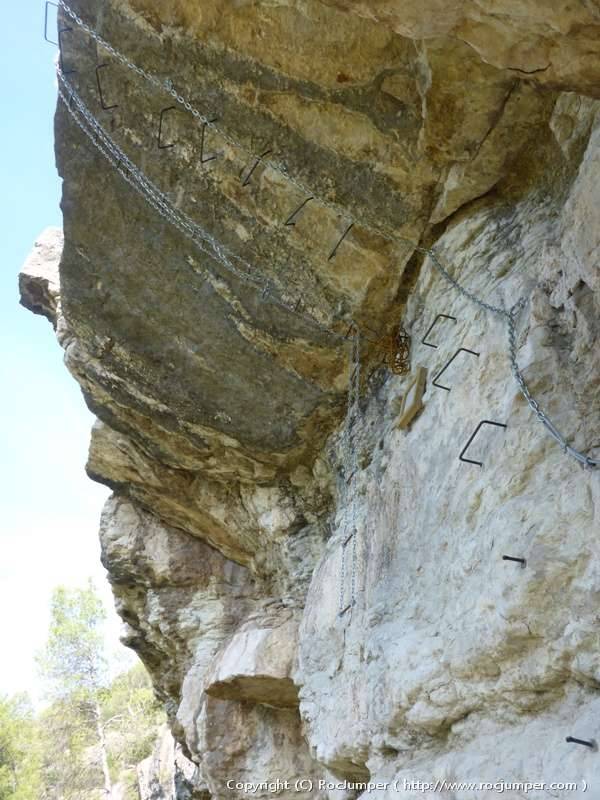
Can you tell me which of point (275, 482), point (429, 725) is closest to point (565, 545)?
point (429, 725)

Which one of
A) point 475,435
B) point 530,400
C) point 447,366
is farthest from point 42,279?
point 530,400

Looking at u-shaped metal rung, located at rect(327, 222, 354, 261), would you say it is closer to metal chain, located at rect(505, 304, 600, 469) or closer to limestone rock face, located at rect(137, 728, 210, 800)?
metal chain, located at rect(505, 304, 600, 469)

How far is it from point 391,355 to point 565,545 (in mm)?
2554

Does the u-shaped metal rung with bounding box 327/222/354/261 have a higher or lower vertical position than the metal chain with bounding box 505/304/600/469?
higher

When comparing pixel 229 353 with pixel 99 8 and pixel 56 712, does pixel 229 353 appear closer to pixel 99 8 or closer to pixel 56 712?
pixel 99 8

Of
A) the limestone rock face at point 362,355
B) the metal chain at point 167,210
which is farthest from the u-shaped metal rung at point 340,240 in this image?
the metal chain at point 167,210

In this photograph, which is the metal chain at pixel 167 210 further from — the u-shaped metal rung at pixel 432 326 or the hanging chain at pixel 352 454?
the u-shaped metal rung at pixel 432 326

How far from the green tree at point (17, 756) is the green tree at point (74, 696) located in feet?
2.97

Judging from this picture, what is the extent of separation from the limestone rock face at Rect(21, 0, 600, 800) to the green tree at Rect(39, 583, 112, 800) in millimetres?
10223

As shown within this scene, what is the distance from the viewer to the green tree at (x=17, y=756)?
1348 cm

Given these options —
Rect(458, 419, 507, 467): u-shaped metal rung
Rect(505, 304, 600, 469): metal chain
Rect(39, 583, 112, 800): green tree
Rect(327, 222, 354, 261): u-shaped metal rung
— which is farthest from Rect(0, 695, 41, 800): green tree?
Rect(505, 304, 600, 469): metal chain

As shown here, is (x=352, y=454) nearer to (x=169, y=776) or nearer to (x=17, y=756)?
(x=169, y=776)

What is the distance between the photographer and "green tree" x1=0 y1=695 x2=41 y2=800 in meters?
13.5

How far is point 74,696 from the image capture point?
57.2 ft
